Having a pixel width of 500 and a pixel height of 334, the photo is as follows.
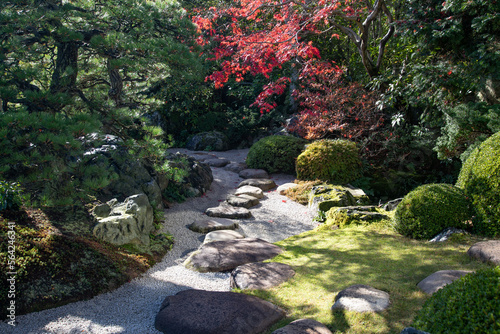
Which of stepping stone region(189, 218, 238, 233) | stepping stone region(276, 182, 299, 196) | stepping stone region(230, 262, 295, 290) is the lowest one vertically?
stepping stone region(276, 182, 299, 196)

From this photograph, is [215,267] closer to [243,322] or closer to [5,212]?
[243,322]

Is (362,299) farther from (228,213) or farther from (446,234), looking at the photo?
(228,213)

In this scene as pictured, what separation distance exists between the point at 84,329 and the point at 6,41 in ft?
9.91

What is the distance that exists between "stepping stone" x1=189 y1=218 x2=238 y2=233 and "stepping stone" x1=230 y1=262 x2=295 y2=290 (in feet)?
5.84

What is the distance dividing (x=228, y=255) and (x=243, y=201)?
2.74m

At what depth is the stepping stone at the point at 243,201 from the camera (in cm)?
682

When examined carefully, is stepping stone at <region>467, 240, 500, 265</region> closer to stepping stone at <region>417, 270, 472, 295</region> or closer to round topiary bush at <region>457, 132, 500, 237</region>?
stepping stone at <region>417, 270, 472, 295</region>

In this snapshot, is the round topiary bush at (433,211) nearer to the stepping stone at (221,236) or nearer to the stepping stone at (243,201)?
the stepping stone at (221,236)

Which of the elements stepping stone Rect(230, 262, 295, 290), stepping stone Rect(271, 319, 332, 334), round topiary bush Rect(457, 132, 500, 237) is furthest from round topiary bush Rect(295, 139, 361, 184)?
stepping stone Rect(271, 319, 332, 334)

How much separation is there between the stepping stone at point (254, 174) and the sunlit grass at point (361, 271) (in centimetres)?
404

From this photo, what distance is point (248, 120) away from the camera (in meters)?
12.6

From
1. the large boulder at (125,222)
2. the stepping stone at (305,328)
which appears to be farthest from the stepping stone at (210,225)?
the stepping stone at (305,328)

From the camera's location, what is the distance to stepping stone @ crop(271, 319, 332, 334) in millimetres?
2346

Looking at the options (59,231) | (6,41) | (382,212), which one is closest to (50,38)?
(6,41)
